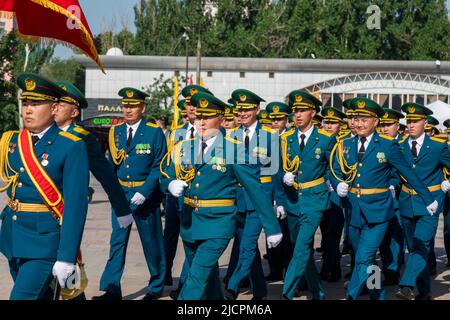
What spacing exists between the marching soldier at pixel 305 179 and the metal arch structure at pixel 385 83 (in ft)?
140

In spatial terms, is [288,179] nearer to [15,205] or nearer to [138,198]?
[138,198]

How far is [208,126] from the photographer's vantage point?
26.1 ft

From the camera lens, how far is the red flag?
10914 millimetres

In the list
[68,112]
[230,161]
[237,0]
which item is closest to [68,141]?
[230,161]

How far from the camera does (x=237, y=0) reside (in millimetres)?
71750

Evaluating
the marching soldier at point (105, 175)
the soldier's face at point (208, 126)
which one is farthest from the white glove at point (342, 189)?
the marching soldier at point (105, 175)

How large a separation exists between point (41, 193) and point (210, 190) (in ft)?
5.73

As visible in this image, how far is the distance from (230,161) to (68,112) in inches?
75.8

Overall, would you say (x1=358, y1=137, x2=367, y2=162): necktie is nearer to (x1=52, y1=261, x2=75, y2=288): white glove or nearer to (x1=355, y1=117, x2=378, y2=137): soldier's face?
(x1=355, y1=117, x2=378, y2=137): soldier's face

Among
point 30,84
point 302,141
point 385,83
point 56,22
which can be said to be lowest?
point 302,141

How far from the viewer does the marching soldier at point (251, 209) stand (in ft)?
31.7

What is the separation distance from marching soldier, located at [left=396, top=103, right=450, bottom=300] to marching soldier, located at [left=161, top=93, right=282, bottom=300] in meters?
2.80

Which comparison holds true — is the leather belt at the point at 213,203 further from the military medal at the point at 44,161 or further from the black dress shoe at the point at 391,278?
Result: the black dress shoe at the point at 391,278

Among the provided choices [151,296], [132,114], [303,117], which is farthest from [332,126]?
[151,296]
